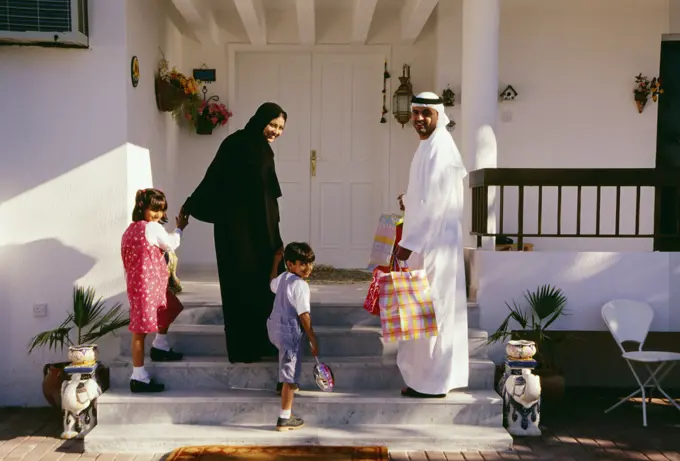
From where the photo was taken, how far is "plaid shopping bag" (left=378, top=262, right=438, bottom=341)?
4840 mm

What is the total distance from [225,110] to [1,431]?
4422mm

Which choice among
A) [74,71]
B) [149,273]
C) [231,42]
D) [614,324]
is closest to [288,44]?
[231,42]

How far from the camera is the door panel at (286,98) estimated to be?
28.4 ft

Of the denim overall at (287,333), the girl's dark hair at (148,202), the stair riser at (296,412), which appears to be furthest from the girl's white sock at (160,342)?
the denim overall at (287,333)

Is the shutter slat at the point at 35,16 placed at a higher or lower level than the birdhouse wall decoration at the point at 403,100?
higher

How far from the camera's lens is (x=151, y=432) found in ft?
15.8

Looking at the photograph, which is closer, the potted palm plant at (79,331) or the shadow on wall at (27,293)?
the potted palm plant at (79,331)

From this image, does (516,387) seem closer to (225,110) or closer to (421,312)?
(421,312)

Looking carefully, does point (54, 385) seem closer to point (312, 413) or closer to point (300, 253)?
point (312, 413)

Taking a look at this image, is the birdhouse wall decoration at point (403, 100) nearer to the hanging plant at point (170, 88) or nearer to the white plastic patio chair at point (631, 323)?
the hanging plant at point (170, 88)

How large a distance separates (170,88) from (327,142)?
2263mm

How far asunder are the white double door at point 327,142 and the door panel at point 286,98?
0.04 ft

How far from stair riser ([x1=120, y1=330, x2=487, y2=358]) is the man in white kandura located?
50 centimetres

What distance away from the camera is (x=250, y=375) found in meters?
5.31
